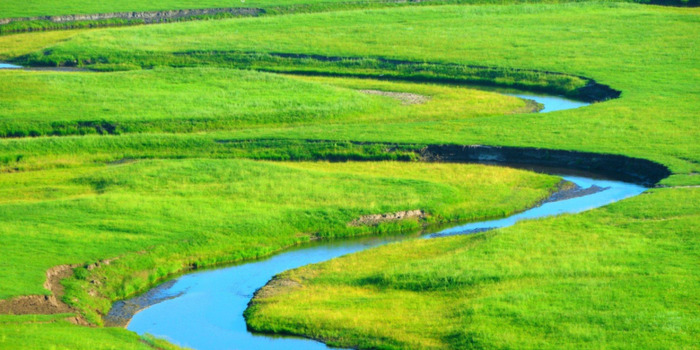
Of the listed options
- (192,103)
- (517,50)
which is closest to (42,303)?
(192,103)

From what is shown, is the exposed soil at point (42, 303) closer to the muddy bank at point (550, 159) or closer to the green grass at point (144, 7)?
the muddy bank at point (550, 159)

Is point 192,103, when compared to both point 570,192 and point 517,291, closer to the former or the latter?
point 570,192

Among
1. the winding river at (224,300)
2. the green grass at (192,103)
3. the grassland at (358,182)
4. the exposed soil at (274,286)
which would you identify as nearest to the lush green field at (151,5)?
the grassland at (358,182)

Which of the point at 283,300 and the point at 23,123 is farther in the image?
the point at 23,123

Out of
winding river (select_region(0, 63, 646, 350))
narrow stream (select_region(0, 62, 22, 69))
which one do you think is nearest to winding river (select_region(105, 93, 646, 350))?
winding river (select_region(0, 63, 646, 350))

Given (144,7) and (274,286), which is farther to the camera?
(144,7)

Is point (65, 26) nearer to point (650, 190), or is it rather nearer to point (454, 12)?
point (454, 12)

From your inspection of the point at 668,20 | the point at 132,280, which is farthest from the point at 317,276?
the point at 668,20

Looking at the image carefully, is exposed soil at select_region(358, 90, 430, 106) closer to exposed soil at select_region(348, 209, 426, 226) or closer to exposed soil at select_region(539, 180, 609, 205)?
exposed soil at select_region(539, 180, 609, 205)
